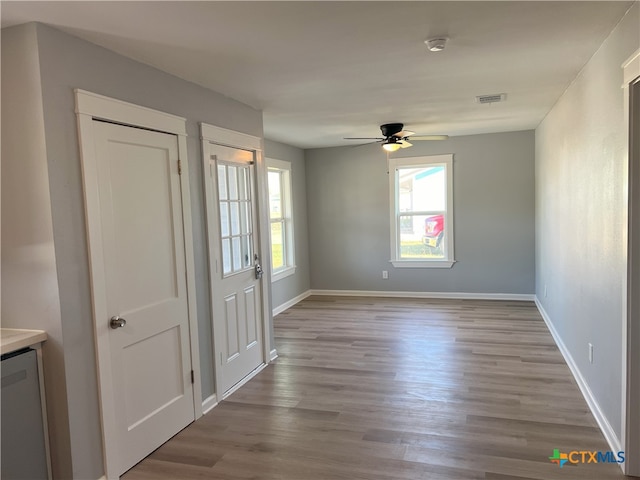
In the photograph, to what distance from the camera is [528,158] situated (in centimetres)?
624

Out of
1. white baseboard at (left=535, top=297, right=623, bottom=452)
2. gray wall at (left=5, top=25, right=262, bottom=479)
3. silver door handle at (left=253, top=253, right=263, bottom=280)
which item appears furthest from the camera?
silver door handle at (left=253, top=253, right=263, bottom=280)

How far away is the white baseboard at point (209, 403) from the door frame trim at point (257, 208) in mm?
41

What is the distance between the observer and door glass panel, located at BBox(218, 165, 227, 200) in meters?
3.56

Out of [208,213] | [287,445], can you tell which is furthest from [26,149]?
[287,445]

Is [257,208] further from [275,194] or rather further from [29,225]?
[275,194]

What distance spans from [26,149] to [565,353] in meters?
4.31

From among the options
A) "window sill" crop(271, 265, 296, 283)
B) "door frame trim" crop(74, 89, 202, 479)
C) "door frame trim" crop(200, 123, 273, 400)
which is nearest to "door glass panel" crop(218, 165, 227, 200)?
"door frame trim" crop(200, 123, 273, 400)

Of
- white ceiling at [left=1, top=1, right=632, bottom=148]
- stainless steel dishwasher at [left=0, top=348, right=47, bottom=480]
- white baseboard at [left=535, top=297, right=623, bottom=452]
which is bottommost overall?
white baseboard at [left=535, top=297, right=623, bottom=452]

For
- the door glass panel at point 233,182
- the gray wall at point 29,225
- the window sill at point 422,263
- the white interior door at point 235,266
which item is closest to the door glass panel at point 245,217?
the white interior door at point 235,266

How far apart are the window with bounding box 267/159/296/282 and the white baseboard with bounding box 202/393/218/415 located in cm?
297

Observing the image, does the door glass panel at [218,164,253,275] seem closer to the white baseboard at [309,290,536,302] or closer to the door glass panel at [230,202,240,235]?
the door glass panel at [230,202,240,235]

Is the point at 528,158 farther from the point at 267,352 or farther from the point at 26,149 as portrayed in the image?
the point at 26,149

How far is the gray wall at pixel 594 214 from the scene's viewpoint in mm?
2398

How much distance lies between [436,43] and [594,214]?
151 cm
